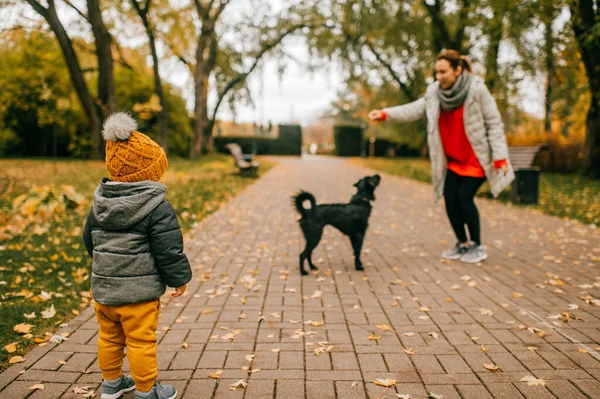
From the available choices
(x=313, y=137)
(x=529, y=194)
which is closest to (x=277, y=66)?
(x=529, y=194)

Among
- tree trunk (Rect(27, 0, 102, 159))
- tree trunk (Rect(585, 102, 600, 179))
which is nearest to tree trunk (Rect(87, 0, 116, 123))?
tree trunk (Rect(27, 0, 102, 159))

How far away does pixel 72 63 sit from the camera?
46.8ft

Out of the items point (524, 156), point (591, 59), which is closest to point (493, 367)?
point (524, 156)

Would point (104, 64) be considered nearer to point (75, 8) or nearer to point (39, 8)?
point (75, 8)

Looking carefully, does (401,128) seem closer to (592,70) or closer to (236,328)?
(592,70)

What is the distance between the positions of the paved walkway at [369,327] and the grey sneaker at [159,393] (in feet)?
0.28

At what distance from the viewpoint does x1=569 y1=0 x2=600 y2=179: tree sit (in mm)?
11039

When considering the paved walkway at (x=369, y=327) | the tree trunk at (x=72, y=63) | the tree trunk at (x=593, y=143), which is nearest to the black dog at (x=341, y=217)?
the paved walkway at (x=369, y=327)

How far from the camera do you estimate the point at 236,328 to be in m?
3.41

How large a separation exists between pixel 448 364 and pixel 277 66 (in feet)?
81.3

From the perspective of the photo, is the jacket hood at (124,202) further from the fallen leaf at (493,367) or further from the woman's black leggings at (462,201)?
the woman's black leggings at (462,201)

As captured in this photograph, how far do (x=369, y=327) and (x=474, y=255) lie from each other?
7.97 feet

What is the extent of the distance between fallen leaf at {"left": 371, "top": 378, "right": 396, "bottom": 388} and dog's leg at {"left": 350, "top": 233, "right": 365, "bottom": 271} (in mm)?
2276

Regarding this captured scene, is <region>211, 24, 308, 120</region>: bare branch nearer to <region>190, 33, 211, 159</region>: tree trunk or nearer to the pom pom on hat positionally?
<region>190, 33, 211, 159</region>: tree trunk
